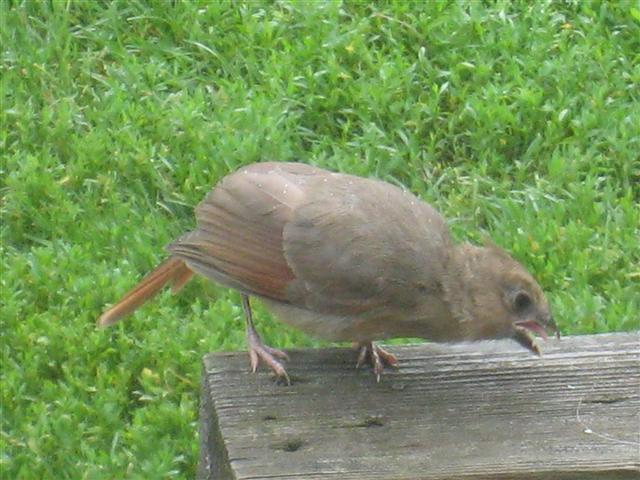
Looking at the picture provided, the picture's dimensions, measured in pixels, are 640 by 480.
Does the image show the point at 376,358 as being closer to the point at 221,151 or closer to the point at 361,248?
the point at 361,248

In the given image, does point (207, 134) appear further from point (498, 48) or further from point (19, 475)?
point (19, 475)

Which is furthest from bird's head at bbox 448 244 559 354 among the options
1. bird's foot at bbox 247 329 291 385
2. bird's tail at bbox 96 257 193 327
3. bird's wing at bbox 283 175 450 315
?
bird's tail at bbox 96 257 193 327

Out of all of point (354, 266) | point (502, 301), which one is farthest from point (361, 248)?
point (502, 301)

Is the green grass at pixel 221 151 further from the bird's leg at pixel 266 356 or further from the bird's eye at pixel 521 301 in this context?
the bird's eye at pixel 521 301

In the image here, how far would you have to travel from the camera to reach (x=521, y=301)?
3881mm

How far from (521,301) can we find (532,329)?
8 cm

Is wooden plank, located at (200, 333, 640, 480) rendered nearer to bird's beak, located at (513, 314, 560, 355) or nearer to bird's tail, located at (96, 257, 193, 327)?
bird's beak, located at (513, 314, 560, 355)

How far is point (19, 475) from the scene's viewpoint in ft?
16.4

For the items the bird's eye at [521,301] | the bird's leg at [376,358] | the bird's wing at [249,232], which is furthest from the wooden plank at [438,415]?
the bird's wing at [249,232]

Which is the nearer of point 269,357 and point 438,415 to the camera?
point 438,415

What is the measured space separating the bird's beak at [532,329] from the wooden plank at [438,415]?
4cm

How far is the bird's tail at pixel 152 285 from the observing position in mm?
4590

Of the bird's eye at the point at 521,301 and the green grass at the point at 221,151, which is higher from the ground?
the bird's eye at the point at 521,301

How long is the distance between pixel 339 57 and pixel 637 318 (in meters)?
1.91
